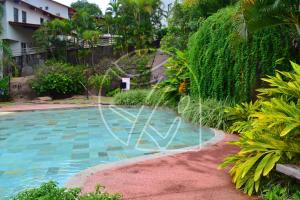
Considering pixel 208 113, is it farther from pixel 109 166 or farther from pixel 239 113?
pixel 109 166

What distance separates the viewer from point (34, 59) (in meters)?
27.4

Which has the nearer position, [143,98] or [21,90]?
[143,98]

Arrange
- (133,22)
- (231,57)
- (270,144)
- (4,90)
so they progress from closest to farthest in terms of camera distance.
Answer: (270,144) < (231,57) < (4,90) < (133,22)

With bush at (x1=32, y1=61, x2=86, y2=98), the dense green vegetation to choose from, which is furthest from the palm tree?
bush at (x1=32, y1=61, x2=86, y2=98)

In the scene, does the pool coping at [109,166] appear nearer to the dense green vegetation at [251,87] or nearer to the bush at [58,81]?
the dense green vegetation at [251,87]

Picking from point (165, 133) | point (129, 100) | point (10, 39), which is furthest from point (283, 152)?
point (10, 39)

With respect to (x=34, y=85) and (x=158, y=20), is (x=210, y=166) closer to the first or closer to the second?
(x=34, y=85)

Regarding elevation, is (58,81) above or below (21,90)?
above

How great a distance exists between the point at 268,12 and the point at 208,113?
3.50 m

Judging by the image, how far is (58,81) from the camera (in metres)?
21.6

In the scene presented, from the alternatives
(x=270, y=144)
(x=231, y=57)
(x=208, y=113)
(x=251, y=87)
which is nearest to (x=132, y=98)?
(x=208, y=113)

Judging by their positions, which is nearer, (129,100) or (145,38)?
(129,100)

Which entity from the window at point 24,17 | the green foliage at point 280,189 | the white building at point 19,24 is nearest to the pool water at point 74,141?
the green foliage at point 280,189

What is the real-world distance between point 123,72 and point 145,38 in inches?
158
